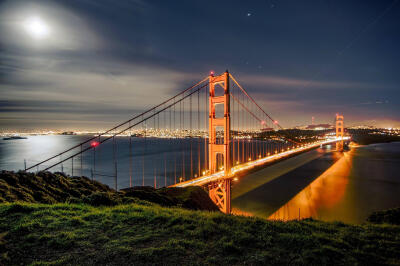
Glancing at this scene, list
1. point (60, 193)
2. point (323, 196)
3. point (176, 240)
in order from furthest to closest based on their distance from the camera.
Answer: point (323, 196) < point (60, 193) < point (176, 240)

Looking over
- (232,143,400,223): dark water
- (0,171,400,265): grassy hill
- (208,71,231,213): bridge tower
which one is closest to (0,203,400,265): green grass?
(0,171,400,265): grassy hill

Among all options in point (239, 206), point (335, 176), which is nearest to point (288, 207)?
point (239, 206)

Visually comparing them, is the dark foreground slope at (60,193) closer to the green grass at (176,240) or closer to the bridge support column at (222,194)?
the green grass at (176,240)

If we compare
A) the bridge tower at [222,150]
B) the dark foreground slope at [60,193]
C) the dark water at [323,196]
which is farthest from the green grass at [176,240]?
the dark water at [323,196]

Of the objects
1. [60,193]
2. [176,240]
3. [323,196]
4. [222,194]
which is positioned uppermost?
[176,240]

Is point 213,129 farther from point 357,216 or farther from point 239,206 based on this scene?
point 357,216

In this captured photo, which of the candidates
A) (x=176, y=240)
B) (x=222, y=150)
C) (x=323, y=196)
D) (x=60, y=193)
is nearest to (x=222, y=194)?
(x=222, y=150)

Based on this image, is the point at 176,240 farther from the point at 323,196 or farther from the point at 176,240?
the point at 323,196
